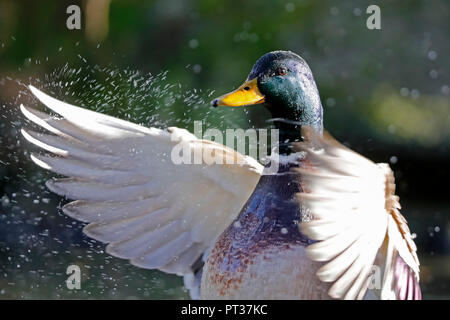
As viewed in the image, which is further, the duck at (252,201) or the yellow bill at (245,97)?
the yellow bill at (245,97)

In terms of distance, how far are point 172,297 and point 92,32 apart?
7.69ft

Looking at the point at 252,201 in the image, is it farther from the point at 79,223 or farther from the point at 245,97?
the point at 79,223

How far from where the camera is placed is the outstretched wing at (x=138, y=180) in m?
1.95

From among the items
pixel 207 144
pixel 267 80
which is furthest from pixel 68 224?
pixel 267 80

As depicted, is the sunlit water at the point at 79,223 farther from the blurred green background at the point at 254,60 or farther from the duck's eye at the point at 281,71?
the duck's eye at the point at 281,71

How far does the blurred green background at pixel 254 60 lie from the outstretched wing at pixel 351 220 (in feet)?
8.41

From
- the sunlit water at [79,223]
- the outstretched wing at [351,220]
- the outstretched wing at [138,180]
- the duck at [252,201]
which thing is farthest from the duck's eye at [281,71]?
the sunlit water at [79,223]

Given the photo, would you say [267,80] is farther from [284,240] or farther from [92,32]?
[92,32]

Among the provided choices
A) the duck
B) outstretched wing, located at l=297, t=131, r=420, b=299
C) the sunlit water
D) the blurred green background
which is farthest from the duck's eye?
the blurred green background

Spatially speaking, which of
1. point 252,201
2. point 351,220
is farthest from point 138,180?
point 351,220

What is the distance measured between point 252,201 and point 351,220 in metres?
0.35

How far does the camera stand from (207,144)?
1974 millimetres

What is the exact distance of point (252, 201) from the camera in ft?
5.80
